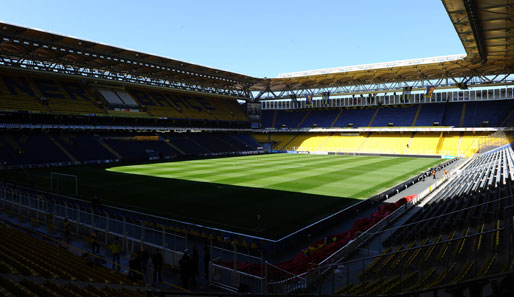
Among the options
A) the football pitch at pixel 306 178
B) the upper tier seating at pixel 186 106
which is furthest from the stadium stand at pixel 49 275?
the upper tier seating at pixel 186 106

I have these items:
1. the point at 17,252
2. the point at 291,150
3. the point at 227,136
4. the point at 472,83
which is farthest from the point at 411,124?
the point at 17,252

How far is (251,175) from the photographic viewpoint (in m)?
31.5

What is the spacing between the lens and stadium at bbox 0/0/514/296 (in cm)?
891

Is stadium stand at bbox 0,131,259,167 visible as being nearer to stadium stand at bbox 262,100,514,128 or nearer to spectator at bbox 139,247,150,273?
stadium stand at bbox 262,100,514,128

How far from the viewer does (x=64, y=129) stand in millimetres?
46250

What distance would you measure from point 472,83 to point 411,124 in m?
11.6

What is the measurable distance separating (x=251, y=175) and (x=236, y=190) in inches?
297

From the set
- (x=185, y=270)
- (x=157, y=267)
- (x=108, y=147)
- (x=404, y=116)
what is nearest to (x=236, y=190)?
(x=157, y=267)

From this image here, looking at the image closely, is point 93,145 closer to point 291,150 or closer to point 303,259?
point 291,150

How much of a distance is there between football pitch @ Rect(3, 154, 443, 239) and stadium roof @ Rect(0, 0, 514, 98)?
12654 mm

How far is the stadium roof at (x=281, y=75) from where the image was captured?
2141 cm

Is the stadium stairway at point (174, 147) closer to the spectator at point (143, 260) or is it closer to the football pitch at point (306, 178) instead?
the football pitch at point (306, 178)

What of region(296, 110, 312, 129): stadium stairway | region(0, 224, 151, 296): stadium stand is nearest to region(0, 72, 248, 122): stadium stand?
region(296, 110, 312, 129): stadium stairway

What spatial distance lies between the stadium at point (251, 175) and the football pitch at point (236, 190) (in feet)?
0.58
